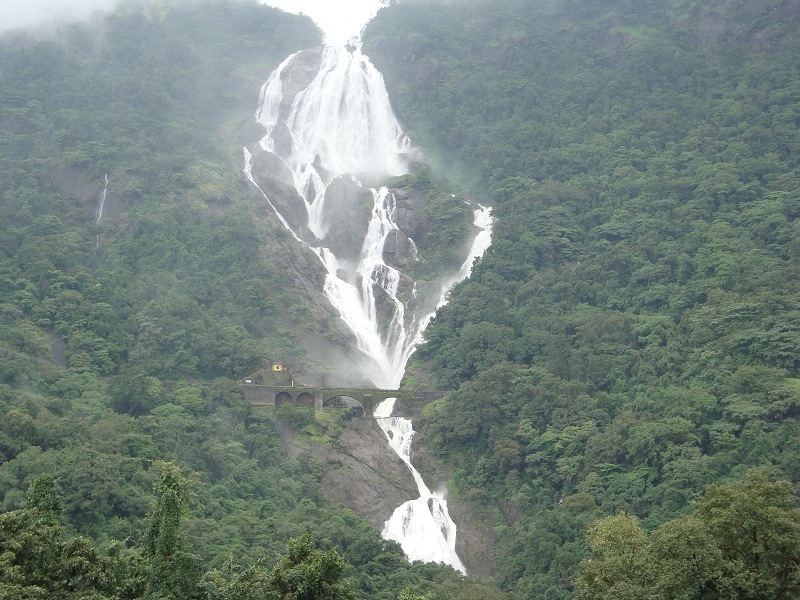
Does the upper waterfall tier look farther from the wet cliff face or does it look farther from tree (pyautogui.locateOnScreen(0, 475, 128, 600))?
tree (pyautogui.locateOnScreen(0, 475, 128, 600))

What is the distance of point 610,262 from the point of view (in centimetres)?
5609

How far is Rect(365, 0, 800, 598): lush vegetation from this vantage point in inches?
1537

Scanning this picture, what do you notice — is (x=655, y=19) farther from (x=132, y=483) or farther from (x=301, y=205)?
(x=132, y=483)

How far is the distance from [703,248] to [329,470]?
2425 centimetres

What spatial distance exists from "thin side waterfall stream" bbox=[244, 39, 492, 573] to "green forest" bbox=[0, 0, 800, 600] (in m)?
2.03

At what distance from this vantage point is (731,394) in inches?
1564

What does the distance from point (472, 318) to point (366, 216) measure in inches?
624

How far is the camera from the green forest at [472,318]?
23062mm

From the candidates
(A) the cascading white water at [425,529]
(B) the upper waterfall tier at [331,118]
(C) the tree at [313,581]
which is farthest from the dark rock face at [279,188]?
(C) the tree at [313,581]

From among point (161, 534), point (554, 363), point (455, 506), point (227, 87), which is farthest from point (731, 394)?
point (227, 87)

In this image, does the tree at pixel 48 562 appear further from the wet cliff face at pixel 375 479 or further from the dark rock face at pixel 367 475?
the dark rock face at pixel 367 475

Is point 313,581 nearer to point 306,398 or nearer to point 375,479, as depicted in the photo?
point 375,479

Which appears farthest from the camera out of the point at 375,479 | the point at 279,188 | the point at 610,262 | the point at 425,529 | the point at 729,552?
the point at 279,188

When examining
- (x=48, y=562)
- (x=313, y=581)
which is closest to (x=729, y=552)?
(x=313, y=581)
